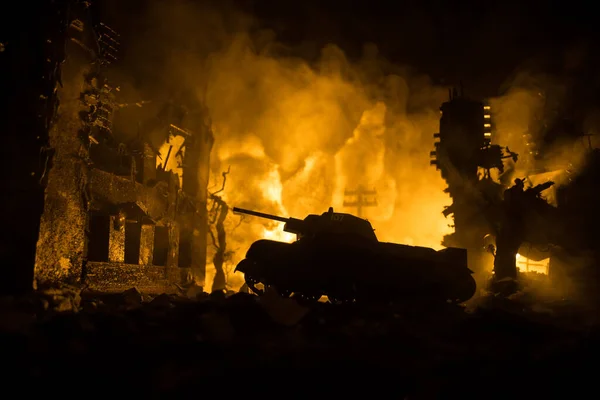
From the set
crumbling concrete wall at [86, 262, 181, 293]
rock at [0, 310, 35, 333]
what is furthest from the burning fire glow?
rock at [0, 310, 35, 333]

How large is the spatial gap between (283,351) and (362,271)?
18.3 ft

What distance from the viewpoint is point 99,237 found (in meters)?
15.9

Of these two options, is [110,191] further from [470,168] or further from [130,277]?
[470,168]

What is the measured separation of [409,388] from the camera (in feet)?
18.6

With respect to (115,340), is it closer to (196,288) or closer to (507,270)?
(196,288)

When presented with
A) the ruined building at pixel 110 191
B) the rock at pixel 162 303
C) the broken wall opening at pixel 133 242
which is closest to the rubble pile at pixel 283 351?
the rock at pixel 162 303

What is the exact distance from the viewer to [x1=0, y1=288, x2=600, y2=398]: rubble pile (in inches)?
214

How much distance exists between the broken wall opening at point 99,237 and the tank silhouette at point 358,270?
568 cm

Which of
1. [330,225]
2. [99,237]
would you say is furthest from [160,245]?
[330,225]

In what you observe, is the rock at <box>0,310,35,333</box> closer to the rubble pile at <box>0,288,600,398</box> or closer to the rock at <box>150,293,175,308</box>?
the rubble pile at <box>0,288,600,398</box>

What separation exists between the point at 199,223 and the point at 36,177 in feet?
32.8

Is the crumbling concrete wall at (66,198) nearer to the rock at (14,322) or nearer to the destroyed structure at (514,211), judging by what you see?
the rock at (14,322)

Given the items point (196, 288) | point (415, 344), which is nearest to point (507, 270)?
point (196, 288)

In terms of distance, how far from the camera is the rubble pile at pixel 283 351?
5438 mm
